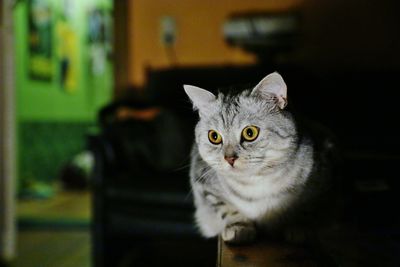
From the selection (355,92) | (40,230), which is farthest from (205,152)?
(40,230)

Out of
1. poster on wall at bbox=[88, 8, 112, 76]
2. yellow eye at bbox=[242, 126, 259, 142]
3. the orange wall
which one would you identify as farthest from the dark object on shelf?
poster on wall at bbox=[88, 8, 112, 76]

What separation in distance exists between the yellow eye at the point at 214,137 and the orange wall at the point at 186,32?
1.91 metres

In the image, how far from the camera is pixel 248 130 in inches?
32.7

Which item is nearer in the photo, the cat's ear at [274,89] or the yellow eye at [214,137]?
the cat's ear at [274,89]

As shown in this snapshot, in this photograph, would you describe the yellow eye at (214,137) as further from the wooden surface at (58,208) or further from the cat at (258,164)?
the wooden surface at (58,208)

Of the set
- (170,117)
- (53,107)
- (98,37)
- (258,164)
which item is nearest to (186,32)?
(170,117)

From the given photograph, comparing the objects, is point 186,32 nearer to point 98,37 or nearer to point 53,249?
point 53,249

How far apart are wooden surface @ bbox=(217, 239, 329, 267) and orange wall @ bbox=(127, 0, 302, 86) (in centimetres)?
205

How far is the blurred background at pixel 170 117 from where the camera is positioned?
3.77 feet

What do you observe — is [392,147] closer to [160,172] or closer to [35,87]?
[160,172]

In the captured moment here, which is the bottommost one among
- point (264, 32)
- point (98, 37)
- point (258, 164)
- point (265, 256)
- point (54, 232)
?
point (54, 232)

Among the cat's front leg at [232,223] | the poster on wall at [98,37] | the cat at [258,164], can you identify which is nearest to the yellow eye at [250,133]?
the cat at [258,164]

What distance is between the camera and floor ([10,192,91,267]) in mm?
2062

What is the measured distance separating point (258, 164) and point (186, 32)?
2063mm
